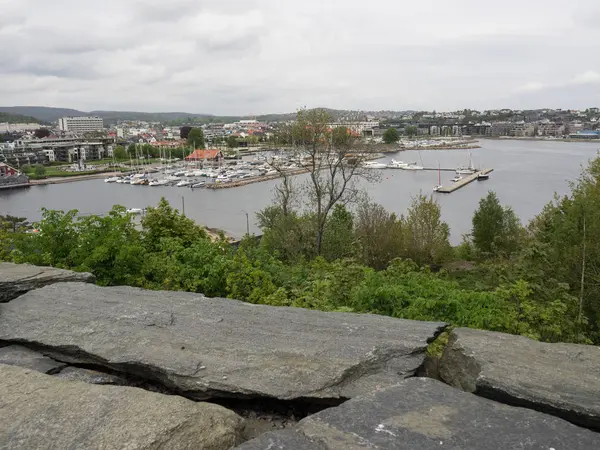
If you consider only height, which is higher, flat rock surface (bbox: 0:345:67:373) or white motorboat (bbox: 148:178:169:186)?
flat rock surface (bbox: 0:345:67:373)

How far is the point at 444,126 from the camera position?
527ft

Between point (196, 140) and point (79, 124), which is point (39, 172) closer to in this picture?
point (196, 140)

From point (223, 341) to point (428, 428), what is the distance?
152 cm

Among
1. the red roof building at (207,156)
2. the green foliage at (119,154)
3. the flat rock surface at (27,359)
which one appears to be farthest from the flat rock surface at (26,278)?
the green foliage at (119,154)

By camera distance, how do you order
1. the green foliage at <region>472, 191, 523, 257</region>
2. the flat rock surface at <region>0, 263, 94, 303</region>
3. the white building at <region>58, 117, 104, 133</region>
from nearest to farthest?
the flat rock surface at <region>0, 263, 94, 303</region> → the green foliage at <region>472, 191, 523, 257</region> → the white building at <region>58, 117, 104, 133</region>

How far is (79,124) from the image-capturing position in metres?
194

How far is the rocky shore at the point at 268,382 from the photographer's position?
2.00m

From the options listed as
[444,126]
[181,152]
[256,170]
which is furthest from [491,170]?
[444,126]

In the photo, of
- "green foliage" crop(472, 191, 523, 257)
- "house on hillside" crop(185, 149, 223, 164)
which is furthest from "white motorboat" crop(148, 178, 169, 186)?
"green foliage" crop(472, 191, 523, 257)

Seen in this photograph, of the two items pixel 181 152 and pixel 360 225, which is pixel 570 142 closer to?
pixel 181 152

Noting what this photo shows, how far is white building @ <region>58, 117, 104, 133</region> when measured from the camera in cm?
18825

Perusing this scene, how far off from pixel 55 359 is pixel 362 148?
1504 centimetres

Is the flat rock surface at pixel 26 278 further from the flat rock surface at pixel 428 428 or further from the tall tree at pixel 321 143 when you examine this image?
the tall tree at pixel 321 143

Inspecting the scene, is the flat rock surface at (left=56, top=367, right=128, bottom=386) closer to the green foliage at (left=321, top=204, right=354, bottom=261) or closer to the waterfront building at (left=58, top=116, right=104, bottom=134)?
the green foliage at (left=321, top=204, right=354, bottom=261)
